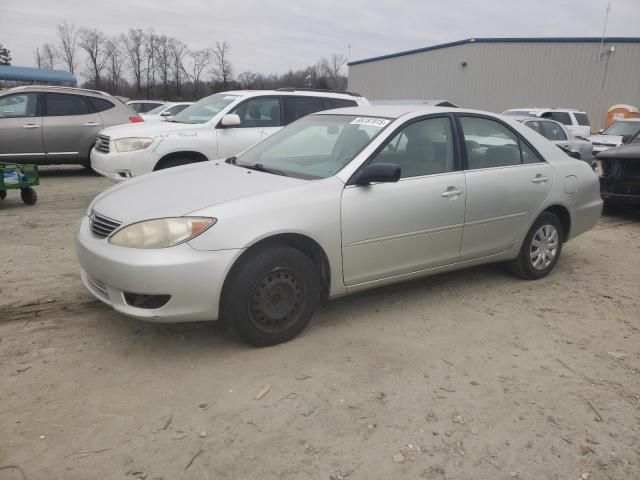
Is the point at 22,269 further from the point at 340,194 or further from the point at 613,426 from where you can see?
the point at 613,426

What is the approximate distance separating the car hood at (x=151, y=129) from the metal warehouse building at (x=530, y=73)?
24338mm

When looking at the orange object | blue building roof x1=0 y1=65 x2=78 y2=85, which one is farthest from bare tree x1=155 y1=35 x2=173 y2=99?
the orange object

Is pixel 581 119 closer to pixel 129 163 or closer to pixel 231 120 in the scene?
pixel 231 120

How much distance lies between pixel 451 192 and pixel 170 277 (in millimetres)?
2306

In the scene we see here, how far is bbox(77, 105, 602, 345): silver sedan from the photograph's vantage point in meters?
3.18

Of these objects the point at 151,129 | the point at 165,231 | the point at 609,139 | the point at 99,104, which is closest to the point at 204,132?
the point at 151,129

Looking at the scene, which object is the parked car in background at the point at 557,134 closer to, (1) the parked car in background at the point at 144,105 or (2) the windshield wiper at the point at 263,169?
(2) the windshield wiper at the point at 263,169

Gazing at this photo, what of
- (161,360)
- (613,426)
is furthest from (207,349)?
(613,426)

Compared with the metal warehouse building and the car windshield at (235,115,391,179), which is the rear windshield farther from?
the car windshield at (235,115,391,179)

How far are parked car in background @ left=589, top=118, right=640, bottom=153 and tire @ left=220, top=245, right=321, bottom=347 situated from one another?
1345 cm

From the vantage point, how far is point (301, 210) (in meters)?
3.45

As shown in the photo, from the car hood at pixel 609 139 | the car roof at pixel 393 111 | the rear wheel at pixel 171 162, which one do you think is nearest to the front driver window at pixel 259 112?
the rear wheel at pixel 171 162

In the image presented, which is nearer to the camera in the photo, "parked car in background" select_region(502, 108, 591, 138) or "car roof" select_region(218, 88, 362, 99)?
"car roof" select_region(218, 88, 362, 99)

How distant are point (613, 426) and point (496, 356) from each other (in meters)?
0.85
